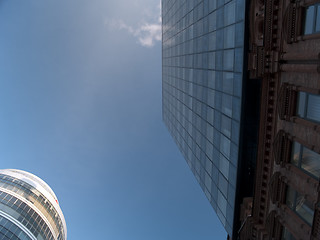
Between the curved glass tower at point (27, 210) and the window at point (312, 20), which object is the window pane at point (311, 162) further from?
the curved glass tower at point (27, 210)

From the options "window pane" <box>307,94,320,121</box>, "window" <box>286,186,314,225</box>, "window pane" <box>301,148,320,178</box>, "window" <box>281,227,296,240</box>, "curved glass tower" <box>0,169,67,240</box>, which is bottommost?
"curved glass tower" <box>0,169,67,240</box>

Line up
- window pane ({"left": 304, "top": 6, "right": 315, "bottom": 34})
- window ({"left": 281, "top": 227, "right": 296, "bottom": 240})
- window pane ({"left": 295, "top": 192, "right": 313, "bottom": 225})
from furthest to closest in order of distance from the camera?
1. window ({"left": 281, "top": 227, "right": 296, "bottom": 240})
2. window pane ({"left": 295, "top": 192, "right": 313, "bottom": 225})
3. window pane ({"left": 304, "top": 6, "right": 315, "bottom": 34})

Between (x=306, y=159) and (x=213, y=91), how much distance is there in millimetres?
10891

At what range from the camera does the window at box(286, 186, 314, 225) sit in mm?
11070

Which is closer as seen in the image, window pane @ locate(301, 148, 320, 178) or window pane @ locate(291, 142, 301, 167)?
window pane @ locate(301, 148, 320, 178)

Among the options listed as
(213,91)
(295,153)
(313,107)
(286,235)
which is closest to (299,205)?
(286,235)

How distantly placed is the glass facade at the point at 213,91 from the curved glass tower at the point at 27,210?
42.5 meters

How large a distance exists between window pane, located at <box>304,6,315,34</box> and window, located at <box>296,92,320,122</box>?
3.13 metres

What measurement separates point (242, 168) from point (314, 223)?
6.60m

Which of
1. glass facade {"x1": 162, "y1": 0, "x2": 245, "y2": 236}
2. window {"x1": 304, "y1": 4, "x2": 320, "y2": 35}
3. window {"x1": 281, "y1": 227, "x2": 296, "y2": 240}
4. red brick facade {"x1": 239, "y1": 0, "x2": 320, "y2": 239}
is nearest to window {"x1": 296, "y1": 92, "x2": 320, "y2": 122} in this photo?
red brick facade {"x1": 239, "y1": 0, "x2": 320, "y2": 239}

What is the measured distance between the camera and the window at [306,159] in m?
10.8

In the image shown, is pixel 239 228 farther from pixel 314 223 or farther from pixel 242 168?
pixel 314 223

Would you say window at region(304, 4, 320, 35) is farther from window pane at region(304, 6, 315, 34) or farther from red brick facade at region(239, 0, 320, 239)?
red brick facade at region(239, 0, 320, 239)

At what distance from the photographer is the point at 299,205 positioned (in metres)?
11.8
